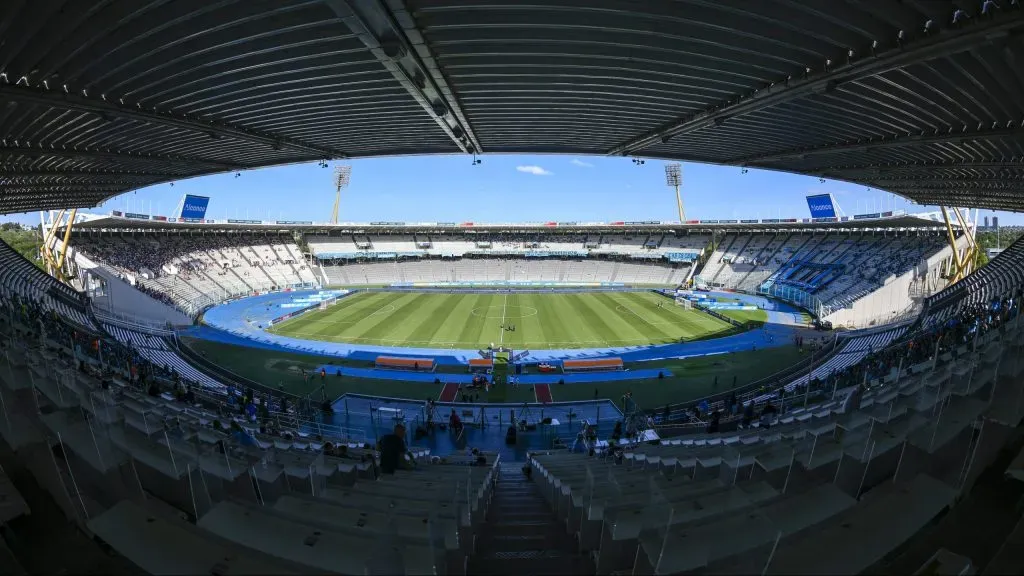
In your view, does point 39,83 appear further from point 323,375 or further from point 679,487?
point 323,375

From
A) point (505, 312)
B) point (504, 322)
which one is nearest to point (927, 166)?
point (504, 322)

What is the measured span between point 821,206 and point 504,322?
3795cm

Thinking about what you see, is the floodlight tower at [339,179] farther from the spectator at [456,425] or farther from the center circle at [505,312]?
the spectator at [456,425]

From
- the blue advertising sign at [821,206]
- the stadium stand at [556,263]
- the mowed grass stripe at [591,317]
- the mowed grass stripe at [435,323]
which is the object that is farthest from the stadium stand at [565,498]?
the blue advertising sign at [821,206]

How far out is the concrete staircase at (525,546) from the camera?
12.5ft

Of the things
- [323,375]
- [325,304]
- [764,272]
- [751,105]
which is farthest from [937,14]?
[764,272]

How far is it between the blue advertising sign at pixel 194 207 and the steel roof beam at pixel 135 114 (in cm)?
4453

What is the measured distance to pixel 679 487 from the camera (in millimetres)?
5023

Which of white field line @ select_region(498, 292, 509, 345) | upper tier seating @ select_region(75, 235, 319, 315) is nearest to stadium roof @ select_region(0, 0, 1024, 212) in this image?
white field line @ select_region(498, 292, 509, 345)

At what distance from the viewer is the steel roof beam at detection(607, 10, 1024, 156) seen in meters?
6.35

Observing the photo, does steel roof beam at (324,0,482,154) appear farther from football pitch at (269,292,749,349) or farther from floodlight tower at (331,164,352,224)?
floodlight tower at (331,164,352,224)

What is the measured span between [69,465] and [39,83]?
9.01 meters

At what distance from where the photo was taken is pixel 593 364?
2447cm

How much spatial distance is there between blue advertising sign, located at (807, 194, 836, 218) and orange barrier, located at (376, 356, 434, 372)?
1811 inches
